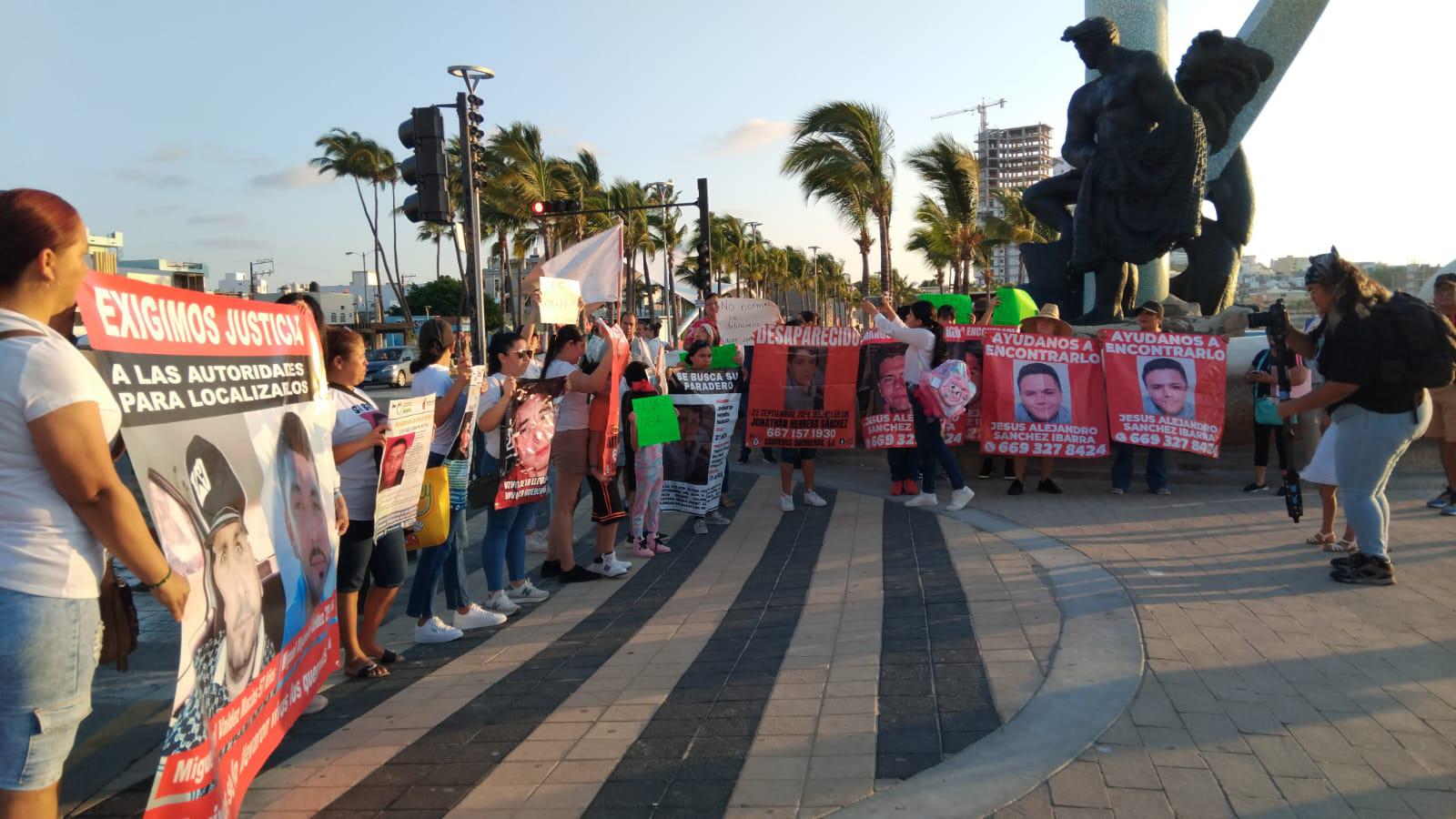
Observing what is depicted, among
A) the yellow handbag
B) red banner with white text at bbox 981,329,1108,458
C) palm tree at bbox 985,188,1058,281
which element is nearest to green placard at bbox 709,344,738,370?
red banner with white text at bbox 981,329,1108,458

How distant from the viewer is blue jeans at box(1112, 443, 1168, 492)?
905 centimetres

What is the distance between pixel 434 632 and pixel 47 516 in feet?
10.9

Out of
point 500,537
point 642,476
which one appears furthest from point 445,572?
point 642,476

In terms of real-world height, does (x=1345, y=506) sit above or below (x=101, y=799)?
above

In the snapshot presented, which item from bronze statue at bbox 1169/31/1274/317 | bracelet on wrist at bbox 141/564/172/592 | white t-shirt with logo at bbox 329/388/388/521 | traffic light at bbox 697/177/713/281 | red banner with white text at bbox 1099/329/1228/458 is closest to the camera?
bracelet on wrist at bbox 141/564/172/592

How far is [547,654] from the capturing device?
5309mm

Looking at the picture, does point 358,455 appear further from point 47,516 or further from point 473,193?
point 473,193

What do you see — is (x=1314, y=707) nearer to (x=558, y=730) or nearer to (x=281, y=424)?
(x=558, y=730)

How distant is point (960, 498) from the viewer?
29.1 ft

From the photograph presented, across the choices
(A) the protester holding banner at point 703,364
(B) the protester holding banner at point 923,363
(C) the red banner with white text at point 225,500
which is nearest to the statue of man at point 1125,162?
(B) the protester holding banner at point 923,363

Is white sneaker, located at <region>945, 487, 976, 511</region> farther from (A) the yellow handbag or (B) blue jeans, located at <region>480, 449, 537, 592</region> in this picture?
(A) the yellow handbag

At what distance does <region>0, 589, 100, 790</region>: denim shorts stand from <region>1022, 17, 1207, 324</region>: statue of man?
43.9 feet

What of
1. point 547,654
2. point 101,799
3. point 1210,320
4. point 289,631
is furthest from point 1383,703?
point 1210,320

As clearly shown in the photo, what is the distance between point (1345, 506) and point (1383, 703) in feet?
6.89
